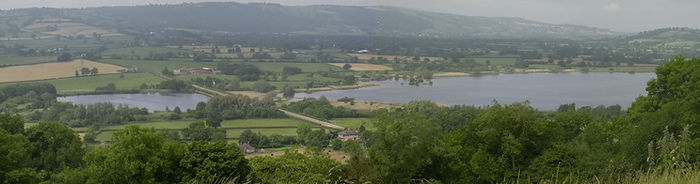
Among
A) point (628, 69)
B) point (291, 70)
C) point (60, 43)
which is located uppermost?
point (60, 43)

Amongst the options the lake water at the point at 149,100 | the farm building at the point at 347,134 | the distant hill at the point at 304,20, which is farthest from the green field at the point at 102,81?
the distant hill at the point at 304,20

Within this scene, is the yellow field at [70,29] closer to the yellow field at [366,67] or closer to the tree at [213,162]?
the yellow field at [366,67]

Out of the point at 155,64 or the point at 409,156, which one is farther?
the point at 155,64

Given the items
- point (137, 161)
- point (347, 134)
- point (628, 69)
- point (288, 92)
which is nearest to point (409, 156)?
point (137, 161)

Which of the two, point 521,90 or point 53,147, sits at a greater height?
point 53,147

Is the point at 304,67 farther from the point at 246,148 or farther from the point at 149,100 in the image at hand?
the point at 246,148

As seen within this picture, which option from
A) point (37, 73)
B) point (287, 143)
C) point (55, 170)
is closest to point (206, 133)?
point (287, 143)
